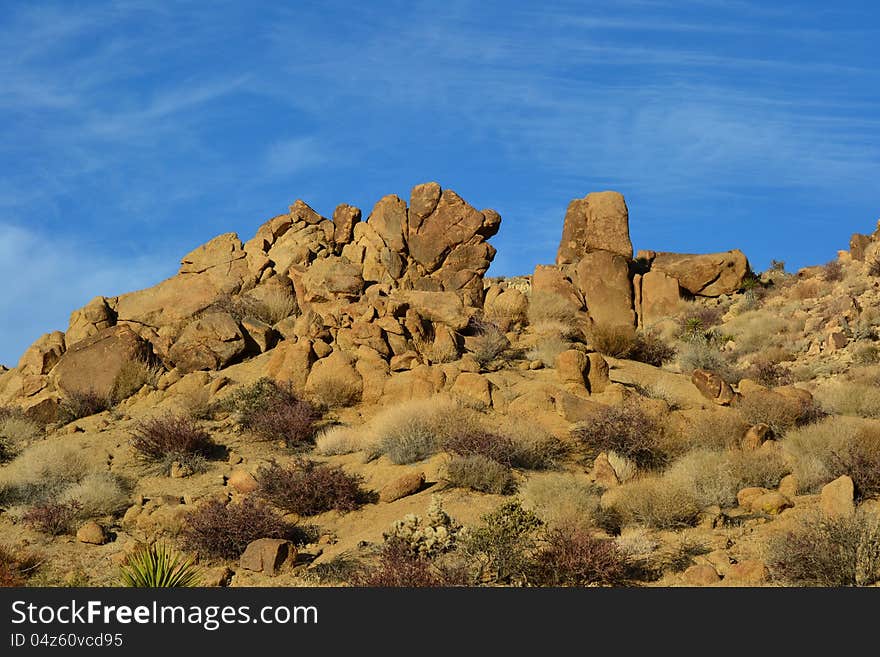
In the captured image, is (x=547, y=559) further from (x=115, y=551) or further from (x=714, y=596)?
(x=115, y=551)

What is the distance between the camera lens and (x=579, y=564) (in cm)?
1084

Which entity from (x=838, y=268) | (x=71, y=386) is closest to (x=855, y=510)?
(x=71, y=386)

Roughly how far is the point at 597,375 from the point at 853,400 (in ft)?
17.3

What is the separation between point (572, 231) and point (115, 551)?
21.5 meters

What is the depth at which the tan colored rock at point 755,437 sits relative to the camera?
15.9 metres

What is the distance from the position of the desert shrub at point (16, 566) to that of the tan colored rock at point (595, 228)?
2135 cm

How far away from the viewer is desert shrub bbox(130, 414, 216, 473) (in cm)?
1758

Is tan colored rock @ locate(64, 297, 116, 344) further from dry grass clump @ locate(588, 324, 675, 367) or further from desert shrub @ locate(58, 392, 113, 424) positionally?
dry grass clump @ locate(588, 324, 675, 367)

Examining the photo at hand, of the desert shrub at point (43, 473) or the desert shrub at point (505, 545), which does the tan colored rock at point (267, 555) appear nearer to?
the desert shrub at point (505, 545)

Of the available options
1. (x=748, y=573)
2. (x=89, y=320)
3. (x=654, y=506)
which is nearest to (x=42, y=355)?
(x=89, y=320)

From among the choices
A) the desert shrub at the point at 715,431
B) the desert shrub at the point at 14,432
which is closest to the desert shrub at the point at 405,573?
the desert shrub at the point at 715,431

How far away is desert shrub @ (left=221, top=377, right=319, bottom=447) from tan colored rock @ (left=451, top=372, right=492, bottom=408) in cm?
291

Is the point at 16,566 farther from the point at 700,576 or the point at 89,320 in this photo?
the point at 89,320

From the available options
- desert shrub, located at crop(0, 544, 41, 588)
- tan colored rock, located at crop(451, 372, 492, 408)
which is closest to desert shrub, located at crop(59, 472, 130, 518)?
desert shrub, located at crop(0, 544, 41, 588)
